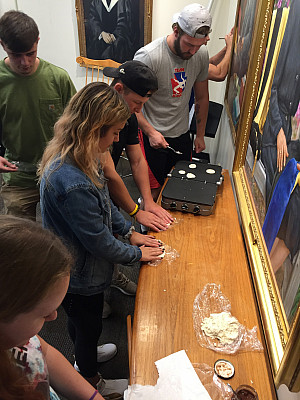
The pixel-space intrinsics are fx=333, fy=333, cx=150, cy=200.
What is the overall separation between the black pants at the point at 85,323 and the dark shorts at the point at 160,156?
1.25 metres

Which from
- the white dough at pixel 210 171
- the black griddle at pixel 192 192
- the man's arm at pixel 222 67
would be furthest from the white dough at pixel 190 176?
the man's arm at pixel 222 67

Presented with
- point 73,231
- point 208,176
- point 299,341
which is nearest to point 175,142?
point 208,176

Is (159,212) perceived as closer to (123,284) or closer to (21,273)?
(123,284)

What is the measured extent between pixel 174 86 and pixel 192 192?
932mm

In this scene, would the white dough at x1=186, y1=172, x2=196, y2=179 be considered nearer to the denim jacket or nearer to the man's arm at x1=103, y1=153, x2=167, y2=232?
the man's arm at x1=103, y1=153, x2=167, y2=232

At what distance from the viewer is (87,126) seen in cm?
120

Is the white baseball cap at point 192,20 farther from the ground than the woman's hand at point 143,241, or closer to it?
farther from the ground

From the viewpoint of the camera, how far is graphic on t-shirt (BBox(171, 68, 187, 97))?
7.66ft

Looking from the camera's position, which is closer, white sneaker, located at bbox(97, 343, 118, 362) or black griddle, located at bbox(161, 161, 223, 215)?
black griddle, located at bbox(161, 161, 223, 215)

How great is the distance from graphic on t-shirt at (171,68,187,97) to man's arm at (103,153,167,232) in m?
0.89

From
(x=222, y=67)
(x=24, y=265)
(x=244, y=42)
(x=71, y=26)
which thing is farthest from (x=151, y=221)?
(x=71, y=26)

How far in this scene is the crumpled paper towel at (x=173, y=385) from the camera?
100 cm

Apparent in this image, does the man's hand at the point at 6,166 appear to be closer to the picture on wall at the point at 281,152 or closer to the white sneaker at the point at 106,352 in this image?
the white sneaker at the point at 106,352

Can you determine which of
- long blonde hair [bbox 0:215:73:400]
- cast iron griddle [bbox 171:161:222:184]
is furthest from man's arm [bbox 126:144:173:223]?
long blonde hair [bbox 0:215:73:400]
